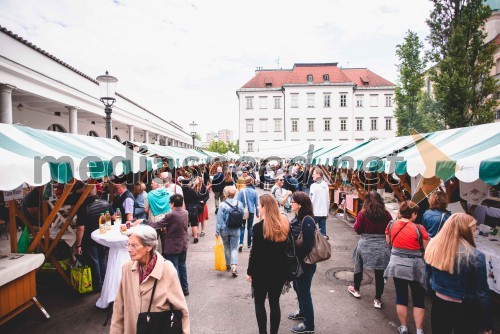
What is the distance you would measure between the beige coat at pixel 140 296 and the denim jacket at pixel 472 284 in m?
2.68

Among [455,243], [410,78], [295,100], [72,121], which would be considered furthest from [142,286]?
[295,100]

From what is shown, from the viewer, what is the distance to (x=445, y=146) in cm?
496

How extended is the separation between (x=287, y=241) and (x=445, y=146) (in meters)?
3.74

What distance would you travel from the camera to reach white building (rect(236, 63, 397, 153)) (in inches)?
1597

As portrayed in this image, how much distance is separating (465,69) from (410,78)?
1494 centimetres

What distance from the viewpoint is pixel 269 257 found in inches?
128

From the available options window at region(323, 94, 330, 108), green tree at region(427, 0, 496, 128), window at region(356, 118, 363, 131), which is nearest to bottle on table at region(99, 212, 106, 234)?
green tree at region(427, 0, 496, 128)

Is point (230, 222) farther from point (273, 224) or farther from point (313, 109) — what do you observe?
point (313, 109)

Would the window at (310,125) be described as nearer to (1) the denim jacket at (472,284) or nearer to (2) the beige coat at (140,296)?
(1) the denim jacket at (472,284)

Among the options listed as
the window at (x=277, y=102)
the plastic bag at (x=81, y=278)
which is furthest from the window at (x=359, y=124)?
the plastic bag at (x=81, y=278)

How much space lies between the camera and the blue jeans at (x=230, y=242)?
5513 millimetres

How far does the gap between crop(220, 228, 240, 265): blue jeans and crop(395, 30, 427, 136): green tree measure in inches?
1181

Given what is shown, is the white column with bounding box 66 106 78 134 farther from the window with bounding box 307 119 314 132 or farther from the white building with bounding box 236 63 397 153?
the window with bounding box 307 119 314 132

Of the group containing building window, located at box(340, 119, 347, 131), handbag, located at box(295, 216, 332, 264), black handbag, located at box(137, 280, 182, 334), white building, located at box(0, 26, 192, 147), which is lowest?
black handbag, located at box(137, 280, 182, 334)
